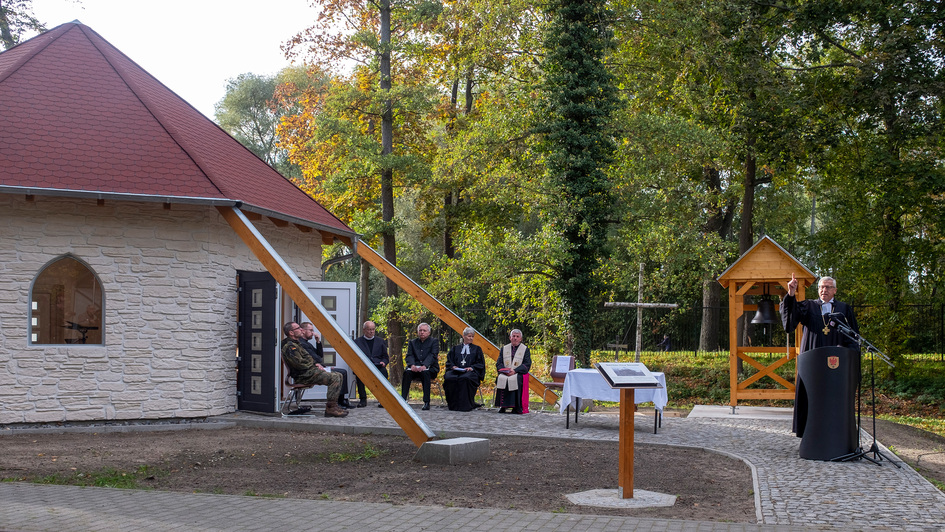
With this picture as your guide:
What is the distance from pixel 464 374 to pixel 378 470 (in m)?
5.64

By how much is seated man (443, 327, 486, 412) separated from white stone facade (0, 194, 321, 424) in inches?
145

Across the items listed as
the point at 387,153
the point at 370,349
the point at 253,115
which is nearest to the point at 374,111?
the point at 387,153

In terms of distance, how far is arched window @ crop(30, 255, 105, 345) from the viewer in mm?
11258

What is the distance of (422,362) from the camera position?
46.6ft

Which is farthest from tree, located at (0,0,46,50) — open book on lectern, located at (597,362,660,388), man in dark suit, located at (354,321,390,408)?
open book on lectern, located at (597,362,660,388)

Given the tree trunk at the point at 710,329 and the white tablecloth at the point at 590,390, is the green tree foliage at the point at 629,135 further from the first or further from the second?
the white tablecloth at the point at 590,390

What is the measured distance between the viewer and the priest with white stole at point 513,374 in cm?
1331

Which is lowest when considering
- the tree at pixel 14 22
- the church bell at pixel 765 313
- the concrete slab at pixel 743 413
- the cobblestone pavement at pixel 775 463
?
the concrete slab at pixel 743 413

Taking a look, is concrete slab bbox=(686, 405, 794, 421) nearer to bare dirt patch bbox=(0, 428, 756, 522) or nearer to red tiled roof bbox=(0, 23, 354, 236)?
bare dirt patch bbox=(0, 428, 756, 522)

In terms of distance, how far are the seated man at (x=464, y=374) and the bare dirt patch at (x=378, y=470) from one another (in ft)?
10.8

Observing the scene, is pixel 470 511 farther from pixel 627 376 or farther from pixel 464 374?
pixel 464 374

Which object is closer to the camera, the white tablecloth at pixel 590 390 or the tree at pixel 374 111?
the white tablecloth at pixel 590 390

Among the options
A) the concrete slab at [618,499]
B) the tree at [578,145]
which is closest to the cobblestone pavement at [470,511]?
the concrete slab at [618,499]

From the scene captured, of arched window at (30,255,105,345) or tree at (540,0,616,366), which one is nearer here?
arched window at (30,255,105,345)
